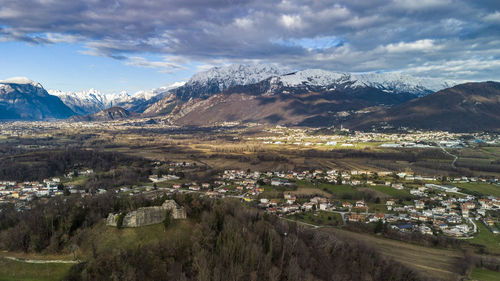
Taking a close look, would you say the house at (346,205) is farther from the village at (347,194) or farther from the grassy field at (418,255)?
the grassy field at (418,255)

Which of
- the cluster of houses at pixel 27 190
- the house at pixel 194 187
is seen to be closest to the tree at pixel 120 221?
the cluster of houses at pixel 27 190

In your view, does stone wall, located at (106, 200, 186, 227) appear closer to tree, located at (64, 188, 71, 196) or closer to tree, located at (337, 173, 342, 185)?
tree, located at (64, 188, 71, 196)

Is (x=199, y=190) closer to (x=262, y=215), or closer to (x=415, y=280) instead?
(x=262, y=215)

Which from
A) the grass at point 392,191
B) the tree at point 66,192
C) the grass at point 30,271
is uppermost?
the grass at point 30,271

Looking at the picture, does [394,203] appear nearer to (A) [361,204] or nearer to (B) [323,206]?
(A) [361,204]

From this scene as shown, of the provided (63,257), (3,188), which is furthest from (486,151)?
(3,188)

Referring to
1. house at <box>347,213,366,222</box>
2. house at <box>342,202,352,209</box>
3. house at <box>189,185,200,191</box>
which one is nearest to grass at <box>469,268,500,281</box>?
house at <box>347,213,366,222</box>
